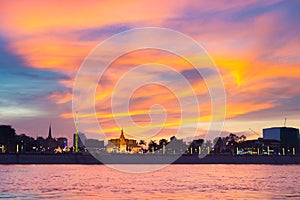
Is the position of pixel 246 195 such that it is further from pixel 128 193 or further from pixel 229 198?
pixel 128 193

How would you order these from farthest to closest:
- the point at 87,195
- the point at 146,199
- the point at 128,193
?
the point at 128,193
the point at 87,195
the point at 146,199

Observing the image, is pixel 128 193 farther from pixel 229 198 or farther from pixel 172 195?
pixel 229 198

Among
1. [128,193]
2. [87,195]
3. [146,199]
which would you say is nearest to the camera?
[146,199]

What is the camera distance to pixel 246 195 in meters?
77.8

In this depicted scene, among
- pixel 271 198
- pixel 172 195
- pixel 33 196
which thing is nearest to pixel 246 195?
pixel 271 198

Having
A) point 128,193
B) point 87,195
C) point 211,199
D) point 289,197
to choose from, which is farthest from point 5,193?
point 289,197

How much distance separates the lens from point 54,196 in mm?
72188

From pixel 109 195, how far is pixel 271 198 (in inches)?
853

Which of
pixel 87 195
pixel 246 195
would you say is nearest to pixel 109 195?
pixel 87 195

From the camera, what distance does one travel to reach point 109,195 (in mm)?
75625

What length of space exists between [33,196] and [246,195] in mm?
29238

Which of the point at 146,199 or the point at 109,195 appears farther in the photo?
the point at 109,195

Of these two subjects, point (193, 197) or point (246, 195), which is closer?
point (193, 197)

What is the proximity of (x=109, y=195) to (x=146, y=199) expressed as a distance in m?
7.83
